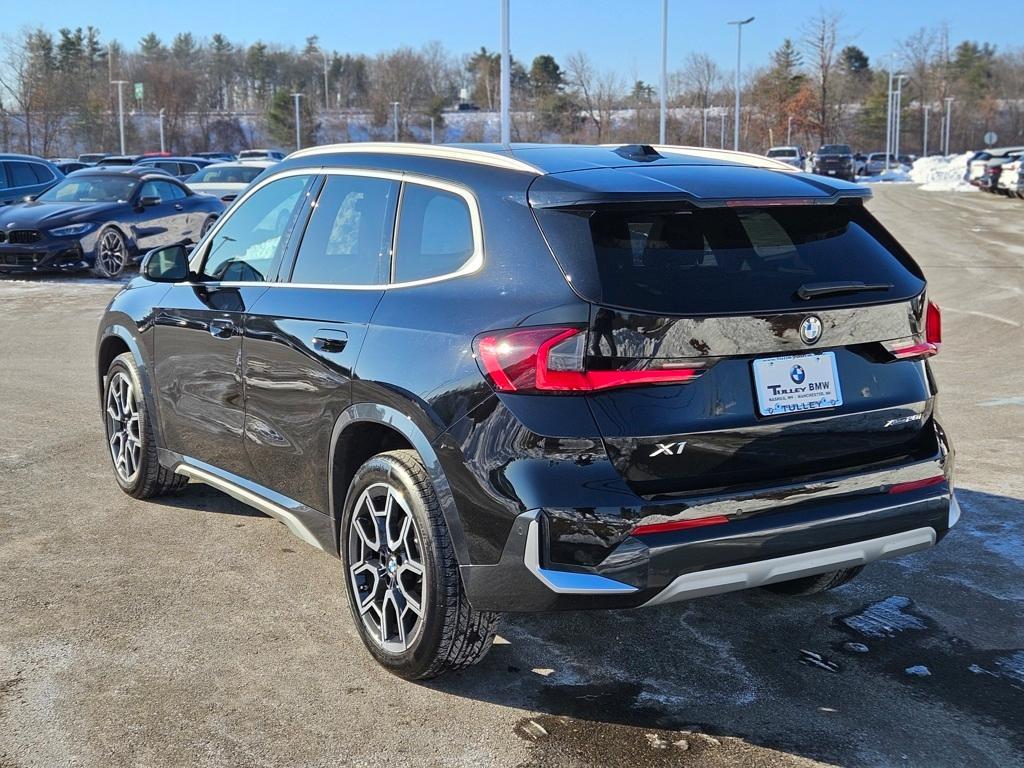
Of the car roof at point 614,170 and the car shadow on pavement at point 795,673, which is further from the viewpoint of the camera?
the car roof at point 614,170

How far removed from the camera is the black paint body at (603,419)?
3320mm

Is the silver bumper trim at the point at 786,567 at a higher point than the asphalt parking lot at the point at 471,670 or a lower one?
higher

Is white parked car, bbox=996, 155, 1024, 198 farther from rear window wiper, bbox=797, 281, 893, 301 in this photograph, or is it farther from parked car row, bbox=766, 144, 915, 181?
rear window wiper, bbox=797, 281, 893, 301

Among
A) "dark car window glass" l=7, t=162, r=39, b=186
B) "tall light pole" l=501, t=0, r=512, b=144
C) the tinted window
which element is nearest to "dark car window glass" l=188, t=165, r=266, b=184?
"dark car window glass" l=7, t=162, r=39, b=186

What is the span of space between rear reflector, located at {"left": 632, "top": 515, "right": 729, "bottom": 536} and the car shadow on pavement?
2.22 feet

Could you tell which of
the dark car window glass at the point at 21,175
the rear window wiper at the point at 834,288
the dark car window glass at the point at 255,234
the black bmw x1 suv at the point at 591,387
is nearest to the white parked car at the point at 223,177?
the dark car window glass at the point at 21,175

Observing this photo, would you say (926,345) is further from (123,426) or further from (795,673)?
(123,426)

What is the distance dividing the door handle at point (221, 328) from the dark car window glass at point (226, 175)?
21779mm

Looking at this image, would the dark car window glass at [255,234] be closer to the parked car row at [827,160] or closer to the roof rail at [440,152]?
the roof rail at [440,152]

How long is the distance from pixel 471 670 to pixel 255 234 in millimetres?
2195

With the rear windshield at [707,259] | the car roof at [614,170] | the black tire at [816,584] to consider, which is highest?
the car roof at [614,170]

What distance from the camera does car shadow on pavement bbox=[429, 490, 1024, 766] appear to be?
350cm

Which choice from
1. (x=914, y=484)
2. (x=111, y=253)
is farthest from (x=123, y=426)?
(x=111, y=253)

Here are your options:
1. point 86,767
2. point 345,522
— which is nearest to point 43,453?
point 345,522
